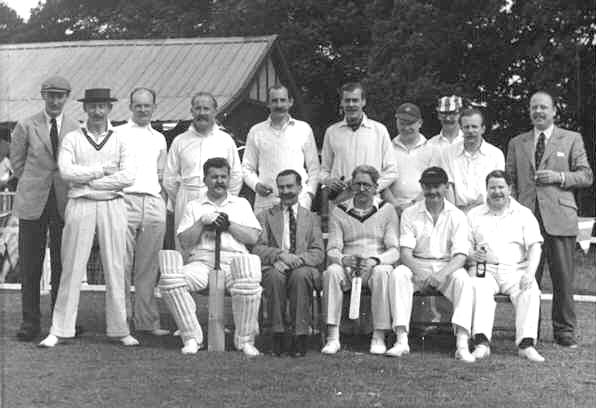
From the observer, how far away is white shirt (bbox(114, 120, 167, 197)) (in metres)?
7.83

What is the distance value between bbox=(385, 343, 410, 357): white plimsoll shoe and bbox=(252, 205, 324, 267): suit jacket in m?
0.82

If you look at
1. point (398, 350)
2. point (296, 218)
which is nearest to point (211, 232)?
point (296, 218)

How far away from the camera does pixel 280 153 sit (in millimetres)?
7715

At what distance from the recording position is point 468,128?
7543mm

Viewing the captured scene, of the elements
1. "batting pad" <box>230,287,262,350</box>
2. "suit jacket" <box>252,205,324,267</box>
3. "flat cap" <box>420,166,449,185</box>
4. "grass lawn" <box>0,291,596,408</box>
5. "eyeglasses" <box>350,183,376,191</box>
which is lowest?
"grass lawn" <box>0,291,596,408</box>

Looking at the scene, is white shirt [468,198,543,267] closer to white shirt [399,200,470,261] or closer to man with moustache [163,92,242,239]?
white shirt [399,200,470,261]

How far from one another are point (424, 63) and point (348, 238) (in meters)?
15.7

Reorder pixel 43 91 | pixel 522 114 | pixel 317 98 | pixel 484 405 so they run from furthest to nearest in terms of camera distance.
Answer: pixel 317 98 → pixel 522 114 → pixel 43 91 → pixel 484 405

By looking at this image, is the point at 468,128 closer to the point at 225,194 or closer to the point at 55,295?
the point at 225,194

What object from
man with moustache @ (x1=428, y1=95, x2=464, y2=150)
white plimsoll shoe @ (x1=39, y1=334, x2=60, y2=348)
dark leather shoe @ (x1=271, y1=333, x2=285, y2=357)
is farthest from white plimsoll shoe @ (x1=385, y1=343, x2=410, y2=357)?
white plimsoll shoe @ (x1=39, y1=334, x2=60, y2=348)

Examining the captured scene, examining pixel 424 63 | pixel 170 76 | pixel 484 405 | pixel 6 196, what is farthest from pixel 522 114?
pixel 484 405

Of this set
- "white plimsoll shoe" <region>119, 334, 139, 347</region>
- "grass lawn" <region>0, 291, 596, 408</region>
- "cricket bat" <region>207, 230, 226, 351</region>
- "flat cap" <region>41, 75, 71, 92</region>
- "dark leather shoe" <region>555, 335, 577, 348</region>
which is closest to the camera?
"grass lawn" <region>0, 291, 596, 408</region>

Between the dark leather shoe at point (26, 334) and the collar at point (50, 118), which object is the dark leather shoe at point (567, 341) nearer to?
the dark leather shoe at point (26, 334)

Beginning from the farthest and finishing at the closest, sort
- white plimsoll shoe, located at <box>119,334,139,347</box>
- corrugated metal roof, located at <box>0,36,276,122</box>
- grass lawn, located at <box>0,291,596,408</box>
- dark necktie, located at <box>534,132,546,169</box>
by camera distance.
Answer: corrugated metal roof, located at <box>0,36,276,122</box> → dark necktie, located at <box>534,132,546,169</box> → white plimsoll shoe, located at <box>119,334,139,347</box> → grass lawn, located at <box>0,291,596,408</box>
